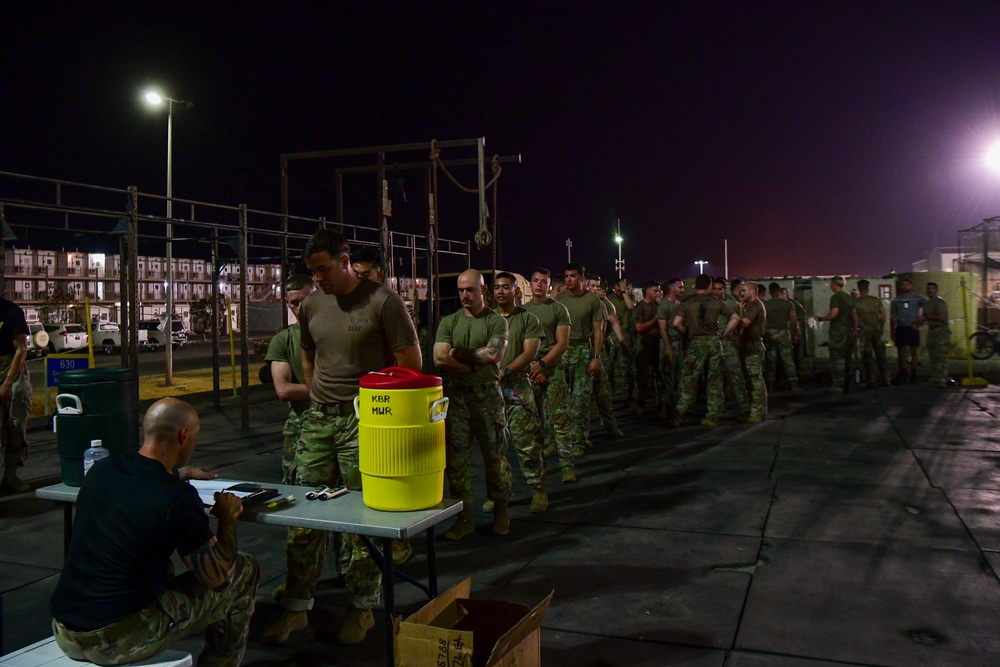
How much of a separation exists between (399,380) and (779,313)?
11352mm

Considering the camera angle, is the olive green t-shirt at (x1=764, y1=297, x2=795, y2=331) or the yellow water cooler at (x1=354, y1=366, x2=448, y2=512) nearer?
the yellow water cooler at (x1=354, y1=366, x2=448, y2=512)

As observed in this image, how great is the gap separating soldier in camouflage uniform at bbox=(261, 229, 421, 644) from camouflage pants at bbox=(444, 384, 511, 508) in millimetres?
1281

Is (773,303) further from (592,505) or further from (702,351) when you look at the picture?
(592,505)

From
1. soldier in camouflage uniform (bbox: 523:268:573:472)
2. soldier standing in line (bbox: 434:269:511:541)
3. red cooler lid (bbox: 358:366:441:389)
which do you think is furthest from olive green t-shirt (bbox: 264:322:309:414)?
soldier in camouflage uniform (bbox: 523:268:573:472)

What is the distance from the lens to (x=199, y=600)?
2.83 m

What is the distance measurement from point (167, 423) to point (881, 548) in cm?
441

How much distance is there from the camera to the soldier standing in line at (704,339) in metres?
9.48

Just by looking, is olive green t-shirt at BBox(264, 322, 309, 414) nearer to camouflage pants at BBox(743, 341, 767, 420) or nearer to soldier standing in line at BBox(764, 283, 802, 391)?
camouflage pants at BBox(743, 341, 767, 420)

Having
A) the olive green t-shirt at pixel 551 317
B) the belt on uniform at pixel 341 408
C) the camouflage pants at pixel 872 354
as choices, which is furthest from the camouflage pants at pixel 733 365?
the belt on uniform at pixel 341 408

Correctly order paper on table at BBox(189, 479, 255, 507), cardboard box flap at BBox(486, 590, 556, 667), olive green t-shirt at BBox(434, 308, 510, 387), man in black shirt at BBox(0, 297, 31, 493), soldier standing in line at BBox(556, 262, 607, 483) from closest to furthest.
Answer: cardboard box flap at BBox(486, 590, 556, 667) → paper on table at BBox(189, 479, 255, 507) → olive green t-shirt at BBox(434, 308, 510, 387) → man in black shirt at BBox(0, 297, 31, 493) → soldier standing in line at BBox(556, 262, 607, 483)

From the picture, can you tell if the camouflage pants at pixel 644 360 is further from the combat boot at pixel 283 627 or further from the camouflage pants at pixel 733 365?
the combat boot at pixel 283 627

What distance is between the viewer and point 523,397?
6.00m

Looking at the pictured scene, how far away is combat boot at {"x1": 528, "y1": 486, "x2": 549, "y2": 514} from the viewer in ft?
19.4

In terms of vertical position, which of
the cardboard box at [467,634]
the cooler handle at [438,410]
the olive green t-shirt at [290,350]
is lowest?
the cardboard box at [467,634]
